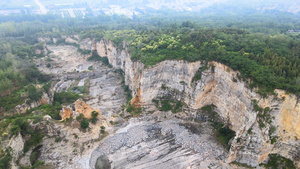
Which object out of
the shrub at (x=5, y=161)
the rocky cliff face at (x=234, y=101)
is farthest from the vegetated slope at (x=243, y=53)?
the shrub at (x=5, y=161)

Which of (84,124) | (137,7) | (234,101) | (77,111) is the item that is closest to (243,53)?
(234,101)

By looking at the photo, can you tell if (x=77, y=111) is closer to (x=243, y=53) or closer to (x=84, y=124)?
(x=84, y=124)

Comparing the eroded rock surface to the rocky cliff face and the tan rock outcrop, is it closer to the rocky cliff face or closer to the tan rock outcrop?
the rocky cliff face

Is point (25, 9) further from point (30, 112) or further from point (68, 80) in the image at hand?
point (30, 112)

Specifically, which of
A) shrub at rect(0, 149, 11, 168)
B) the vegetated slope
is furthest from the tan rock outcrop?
the vegetated slope

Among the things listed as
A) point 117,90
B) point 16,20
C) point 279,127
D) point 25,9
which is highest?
point 25,9

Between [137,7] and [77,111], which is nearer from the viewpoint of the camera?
[77,111]

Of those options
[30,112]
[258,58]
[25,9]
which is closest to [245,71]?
[258,58]

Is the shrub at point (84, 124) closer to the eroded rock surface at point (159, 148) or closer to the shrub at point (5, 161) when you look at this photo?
the eroded rock surface at point (159, 148)

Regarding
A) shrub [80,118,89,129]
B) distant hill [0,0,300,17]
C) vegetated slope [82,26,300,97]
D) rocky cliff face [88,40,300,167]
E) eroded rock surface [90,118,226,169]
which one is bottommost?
eroded rock surface [90,118,226,169]
